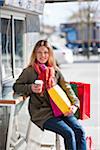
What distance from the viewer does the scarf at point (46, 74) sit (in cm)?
479

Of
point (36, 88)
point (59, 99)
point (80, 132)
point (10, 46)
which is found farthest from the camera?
point (10, 46)

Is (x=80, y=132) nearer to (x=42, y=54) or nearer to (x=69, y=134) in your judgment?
(x=69, y=134)

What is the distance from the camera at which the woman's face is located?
4.82 metres

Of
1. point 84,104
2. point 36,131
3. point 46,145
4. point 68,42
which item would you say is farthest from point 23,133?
point 68,42

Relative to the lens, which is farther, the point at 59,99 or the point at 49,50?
the point at 49,50

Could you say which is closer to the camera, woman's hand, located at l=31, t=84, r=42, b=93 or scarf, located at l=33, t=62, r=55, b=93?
woman's hand, located at l=31, t=84, r=42, b=93

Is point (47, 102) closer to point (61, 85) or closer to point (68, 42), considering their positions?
point (61, 85)

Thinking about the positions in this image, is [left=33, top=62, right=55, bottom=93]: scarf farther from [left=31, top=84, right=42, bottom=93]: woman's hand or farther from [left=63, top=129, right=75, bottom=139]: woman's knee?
[left=63, top=129, right=75, bottom=139]: woman's knee

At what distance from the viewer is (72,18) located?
1826 inches

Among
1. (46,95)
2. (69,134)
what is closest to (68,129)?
(69,134)

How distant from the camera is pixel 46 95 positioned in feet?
15.7

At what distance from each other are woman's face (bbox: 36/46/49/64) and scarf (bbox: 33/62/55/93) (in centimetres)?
6

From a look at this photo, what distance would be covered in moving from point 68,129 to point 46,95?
0.45 m

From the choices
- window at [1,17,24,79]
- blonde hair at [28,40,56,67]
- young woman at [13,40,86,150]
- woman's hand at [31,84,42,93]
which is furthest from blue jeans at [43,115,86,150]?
window at [1,17,24,79]
